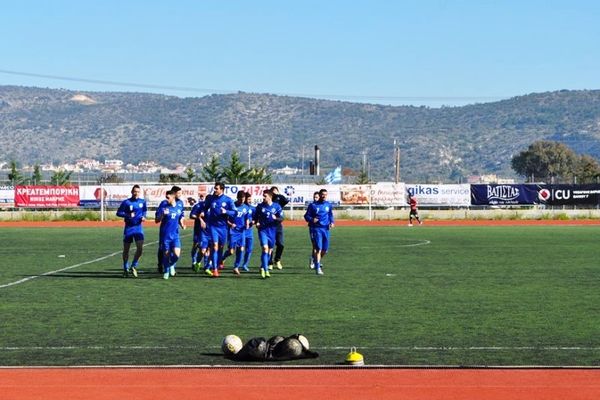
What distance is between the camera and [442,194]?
6738 centimetres

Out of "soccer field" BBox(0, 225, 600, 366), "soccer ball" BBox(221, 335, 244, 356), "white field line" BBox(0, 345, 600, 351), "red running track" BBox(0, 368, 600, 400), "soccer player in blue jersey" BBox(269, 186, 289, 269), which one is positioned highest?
"soccer player in blue jersey" BBox(269, 186, 289, 269)

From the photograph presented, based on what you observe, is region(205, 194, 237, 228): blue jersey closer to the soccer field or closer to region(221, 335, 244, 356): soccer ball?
the soccer field

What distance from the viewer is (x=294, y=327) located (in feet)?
55.2

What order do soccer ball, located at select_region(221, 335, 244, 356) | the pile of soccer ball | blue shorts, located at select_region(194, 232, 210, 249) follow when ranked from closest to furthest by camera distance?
the pile of soccer ball, soccer ball, located at select_region(221, 335, 244, 356), blue shorts, located at select_region(194, 232, 210, 249)

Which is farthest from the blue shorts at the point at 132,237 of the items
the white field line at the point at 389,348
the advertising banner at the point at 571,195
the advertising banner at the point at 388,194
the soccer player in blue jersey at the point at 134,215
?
the advertising banner at the point at 571,195

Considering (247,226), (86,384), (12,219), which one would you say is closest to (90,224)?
(12,219)

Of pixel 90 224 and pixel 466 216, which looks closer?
pixel 90 224

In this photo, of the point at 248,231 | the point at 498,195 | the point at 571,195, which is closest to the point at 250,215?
the point at 248,231

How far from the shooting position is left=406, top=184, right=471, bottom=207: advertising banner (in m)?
67.1

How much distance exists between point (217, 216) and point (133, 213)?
1795 mm

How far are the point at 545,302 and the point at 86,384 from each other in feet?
33.3

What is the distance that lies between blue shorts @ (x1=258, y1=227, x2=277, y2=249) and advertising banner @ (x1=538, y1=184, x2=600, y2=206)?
4391 cm

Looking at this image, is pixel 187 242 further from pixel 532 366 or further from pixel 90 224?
pixel 532 366

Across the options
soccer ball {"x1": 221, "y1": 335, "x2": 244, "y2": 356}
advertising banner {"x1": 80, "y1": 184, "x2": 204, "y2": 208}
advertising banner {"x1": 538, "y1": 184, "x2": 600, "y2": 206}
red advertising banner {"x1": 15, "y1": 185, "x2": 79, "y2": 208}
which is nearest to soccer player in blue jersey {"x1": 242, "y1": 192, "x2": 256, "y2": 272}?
soccer ball {"x1": 221, "y1": 335, "x2": 244, "y2": 356}
